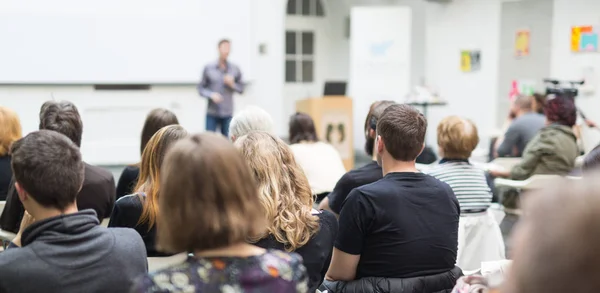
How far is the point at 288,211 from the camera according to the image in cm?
226

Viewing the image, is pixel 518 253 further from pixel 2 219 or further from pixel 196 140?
pixel 2 219

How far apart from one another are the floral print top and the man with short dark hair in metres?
6.78

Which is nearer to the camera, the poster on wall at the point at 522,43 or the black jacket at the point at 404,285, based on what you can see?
the black jacket at the point at 404,285

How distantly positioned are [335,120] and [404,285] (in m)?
6.48

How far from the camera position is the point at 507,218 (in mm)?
5203

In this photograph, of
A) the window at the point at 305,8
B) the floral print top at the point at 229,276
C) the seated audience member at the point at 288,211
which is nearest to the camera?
the floral print top at the point at 229,276

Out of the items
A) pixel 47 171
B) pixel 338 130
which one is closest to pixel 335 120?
pixel 338 130

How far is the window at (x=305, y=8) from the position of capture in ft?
36.5

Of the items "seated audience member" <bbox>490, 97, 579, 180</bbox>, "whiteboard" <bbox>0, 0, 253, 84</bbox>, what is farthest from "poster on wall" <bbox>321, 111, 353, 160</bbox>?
A: "seated audience member" <bbox>490, 97, 579, 180</bbox>

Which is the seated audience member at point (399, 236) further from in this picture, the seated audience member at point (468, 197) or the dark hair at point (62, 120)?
the dark hair at point (62, 120)

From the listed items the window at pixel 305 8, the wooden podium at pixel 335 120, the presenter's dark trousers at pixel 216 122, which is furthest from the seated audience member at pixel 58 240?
the window at pixel 305 8

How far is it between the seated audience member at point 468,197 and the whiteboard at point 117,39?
619 cm

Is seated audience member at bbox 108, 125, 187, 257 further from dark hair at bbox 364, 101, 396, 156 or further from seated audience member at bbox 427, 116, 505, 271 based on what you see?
seated audience member at bbox 427, 116, 505, 271

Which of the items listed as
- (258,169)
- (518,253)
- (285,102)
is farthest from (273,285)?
(285,102)
